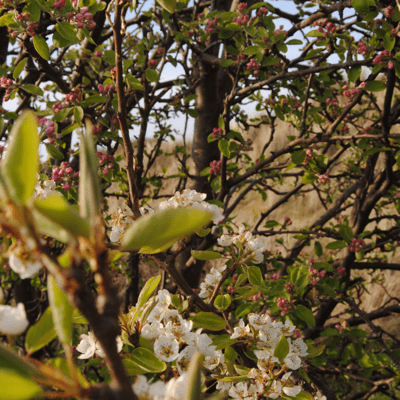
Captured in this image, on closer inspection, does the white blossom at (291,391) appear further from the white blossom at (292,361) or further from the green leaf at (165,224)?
the green leaf at (165,224)

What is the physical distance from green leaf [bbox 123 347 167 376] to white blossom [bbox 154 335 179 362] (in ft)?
0.04

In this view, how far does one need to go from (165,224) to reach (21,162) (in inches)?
4.6

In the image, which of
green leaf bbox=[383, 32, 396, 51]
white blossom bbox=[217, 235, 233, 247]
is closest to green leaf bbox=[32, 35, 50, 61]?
white blossom bbox=[217, 235, 233, 247]

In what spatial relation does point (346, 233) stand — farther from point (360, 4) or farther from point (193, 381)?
point (193, 381)

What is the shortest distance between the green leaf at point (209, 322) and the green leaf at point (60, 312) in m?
0.44

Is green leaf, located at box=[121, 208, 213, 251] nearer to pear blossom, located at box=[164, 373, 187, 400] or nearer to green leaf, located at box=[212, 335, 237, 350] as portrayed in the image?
pear blossom, located at box=[164, 373, 187, 400]

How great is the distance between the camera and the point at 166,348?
1.95ft

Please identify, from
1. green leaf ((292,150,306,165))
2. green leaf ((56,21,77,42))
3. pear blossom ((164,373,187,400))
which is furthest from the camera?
green leaf ((292,150,306,165))

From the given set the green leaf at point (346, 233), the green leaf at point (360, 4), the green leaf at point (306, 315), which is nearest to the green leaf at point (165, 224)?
the green leaf at point (306, 315)

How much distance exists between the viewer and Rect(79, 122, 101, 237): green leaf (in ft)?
0.78

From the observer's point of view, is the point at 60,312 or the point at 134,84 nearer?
the point at 60,312

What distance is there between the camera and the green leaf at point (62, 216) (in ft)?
0.78

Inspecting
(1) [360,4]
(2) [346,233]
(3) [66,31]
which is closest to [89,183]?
(3) [66,31]

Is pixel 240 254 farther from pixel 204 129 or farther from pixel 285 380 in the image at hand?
pixel 204 129
